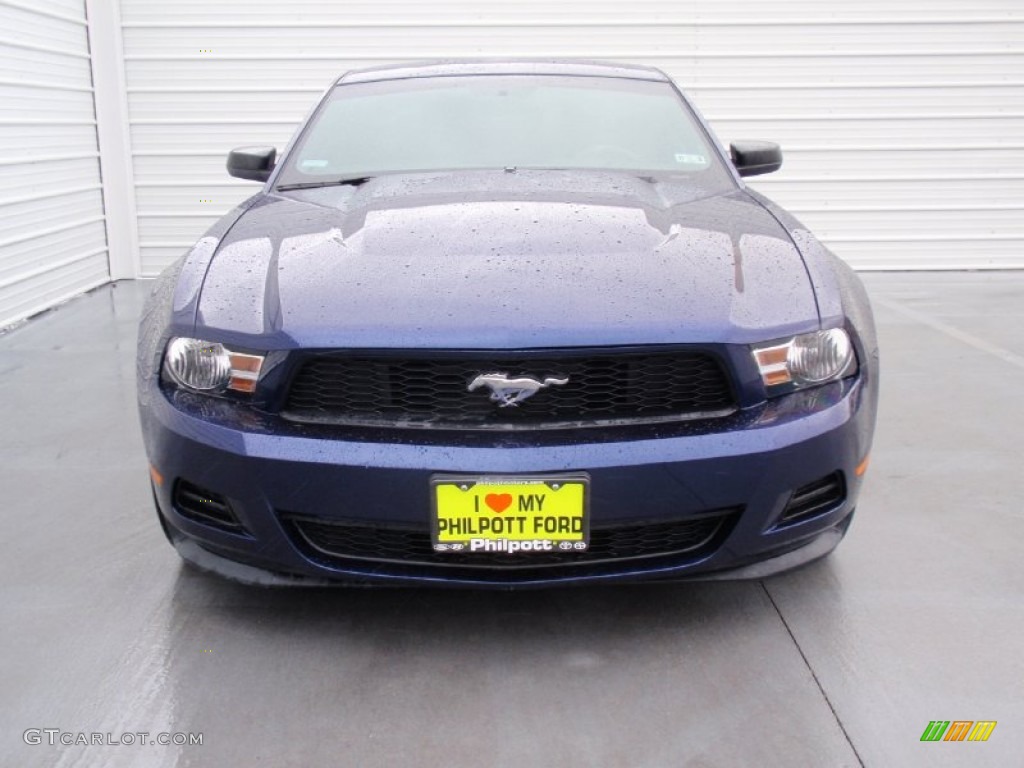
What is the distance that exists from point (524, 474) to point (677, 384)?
418 millimetres

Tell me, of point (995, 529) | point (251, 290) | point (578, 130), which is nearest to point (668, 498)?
point (251, 290)

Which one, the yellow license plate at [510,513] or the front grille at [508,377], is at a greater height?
the front grille at [508,377]

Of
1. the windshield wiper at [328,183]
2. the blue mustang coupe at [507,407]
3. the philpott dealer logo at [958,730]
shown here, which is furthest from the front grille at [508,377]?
the windshield wiper at [328,183]

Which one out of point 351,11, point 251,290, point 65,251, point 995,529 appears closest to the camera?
point 251,290

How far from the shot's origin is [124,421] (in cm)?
425

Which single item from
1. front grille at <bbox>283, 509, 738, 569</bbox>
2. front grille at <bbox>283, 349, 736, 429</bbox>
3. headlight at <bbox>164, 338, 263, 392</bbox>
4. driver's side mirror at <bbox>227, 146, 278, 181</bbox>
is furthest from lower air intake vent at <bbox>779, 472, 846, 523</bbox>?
driver's side mirror at <bbox>227, 146, 278, 181</bbox>

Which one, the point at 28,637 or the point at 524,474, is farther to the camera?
the point at 28,637

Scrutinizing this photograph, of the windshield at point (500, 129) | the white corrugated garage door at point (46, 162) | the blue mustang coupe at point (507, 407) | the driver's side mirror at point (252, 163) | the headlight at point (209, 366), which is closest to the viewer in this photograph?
the blue mustang coupe at point (507, 407)

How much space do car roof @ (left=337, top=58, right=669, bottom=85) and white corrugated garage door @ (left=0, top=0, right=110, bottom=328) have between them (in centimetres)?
302

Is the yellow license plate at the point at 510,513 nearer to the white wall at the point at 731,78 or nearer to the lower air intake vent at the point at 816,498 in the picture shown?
the lower air intake vent at the point at 816,498

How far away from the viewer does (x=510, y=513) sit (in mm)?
2223

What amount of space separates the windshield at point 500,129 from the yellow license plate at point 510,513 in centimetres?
152

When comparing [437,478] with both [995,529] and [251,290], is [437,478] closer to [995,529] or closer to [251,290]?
[251,290]

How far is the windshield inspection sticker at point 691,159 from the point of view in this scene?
356 cm
